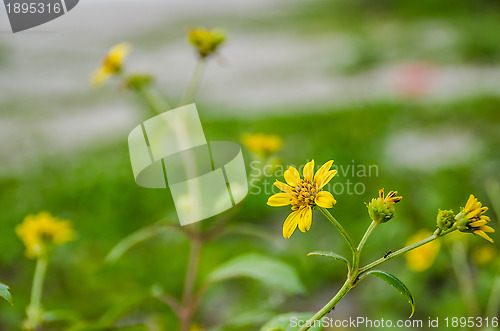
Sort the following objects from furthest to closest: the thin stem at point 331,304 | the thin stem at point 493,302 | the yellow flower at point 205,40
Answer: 1. the thin stem at point 493,302
2. the yellow flower at point 205,40
3. the thin stem at point 331,304

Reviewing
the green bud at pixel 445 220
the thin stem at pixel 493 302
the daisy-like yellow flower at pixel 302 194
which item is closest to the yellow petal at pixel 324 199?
the daisy-like yellow flower at pixel 302 194

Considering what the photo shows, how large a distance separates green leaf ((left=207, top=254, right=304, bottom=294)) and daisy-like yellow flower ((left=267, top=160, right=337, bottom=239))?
0.82 ft

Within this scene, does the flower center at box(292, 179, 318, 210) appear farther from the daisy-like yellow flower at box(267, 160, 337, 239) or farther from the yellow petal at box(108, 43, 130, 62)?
the yellow petal at box(108, 43, 130, 62)

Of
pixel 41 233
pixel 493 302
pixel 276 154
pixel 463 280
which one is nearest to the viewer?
pixel 41 233

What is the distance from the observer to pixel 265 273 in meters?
0.81

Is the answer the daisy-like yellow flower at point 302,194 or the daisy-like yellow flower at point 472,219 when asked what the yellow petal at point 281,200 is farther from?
the daisy-like yellow flower at point 472,219

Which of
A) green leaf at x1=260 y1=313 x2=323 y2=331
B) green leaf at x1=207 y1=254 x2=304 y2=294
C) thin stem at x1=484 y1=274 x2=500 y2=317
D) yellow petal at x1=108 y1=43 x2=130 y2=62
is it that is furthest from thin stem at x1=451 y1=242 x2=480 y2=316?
yellow petal at x1=108 y1=43 x2=130 y2=62

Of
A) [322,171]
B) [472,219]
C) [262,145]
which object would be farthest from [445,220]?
[262,145]

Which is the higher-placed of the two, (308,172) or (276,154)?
(308,172)

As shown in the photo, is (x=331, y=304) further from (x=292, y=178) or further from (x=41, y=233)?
(x=41, y=233)

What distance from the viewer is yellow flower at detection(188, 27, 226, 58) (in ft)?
2.93

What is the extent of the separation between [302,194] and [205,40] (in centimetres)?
46

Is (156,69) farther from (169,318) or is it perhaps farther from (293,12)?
(169,318)

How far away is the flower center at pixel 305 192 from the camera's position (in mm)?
534
